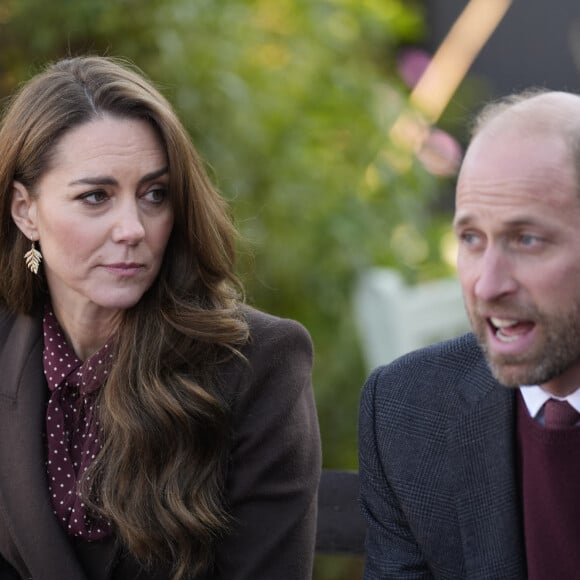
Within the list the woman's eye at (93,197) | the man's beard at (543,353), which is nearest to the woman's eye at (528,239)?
the man's beard at (543,353)

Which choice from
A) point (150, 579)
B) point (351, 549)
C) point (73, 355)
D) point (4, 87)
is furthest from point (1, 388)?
point (4, 87)

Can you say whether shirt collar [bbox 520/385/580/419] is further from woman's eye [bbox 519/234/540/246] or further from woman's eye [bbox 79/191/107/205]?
woman's eye [bbox 79/191/107/205]

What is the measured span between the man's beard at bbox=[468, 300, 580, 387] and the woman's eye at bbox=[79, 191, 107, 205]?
90 cm

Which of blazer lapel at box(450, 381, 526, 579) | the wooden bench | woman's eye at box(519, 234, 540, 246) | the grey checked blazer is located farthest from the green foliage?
woman's eye at box(519, 234, 540, 246)

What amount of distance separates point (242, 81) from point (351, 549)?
199cm

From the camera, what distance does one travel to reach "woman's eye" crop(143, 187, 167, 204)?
2779 mm

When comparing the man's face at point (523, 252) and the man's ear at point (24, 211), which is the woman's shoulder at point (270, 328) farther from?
the man's face at point (523, 252)

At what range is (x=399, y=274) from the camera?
5.02 meters

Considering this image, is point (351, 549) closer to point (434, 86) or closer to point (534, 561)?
point (534, 561)

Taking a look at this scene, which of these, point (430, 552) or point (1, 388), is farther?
point (1, 388)

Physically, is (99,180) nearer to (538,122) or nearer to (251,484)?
(251,484)

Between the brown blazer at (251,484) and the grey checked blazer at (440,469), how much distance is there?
0.20m

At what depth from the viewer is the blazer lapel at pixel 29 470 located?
9.12 ft

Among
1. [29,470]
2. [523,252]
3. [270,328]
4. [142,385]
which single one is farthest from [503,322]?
[29,470]
